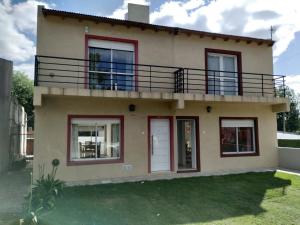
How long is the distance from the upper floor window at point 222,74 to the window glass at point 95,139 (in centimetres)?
A: 556

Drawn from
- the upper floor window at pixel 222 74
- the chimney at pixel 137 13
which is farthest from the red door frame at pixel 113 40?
the upper floor window at pixel 222 74

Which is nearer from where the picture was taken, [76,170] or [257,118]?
[76,170]

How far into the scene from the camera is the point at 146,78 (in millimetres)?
12195

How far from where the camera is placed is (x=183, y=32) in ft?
41.9

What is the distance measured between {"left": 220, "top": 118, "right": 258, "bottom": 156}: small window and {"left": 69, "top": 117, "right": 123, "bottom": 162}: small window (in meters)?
5.73

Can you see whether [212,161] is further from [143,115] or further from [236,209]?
[236,209]

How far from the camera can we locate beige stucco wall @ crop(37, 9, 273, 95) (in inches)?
425

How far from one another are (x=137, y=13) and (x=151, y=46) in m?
2.41

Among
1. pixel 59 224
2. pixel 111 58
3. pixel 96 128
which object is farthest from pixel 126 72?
pixel 59 224

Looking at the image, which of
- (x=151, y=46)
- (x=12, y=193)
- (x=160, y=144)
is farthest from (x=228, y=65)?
(x=12, y=193)

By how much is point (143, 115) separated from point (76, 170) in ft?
12.8

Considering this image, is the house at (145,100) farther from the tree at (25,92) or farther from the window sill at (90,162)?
the tree at (25,92)

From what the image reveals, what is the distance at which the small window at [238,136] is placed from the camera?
13719mm

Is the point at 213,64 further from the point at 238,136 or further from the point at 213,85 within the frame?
the point at 238,136
